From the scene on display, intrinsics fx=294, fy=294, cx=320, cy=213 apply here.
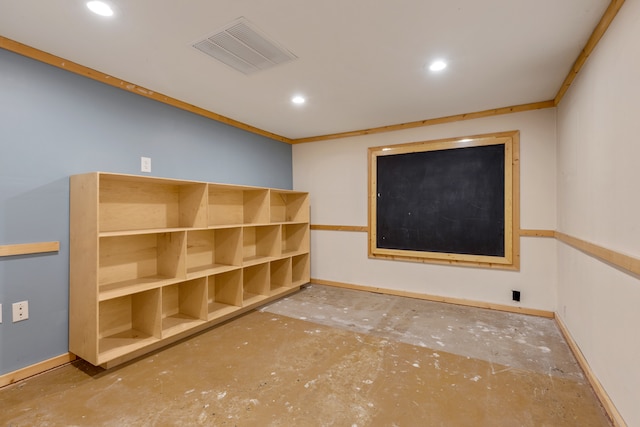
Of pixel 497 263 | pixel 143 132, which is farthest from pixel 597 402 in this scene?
pixel 143 132

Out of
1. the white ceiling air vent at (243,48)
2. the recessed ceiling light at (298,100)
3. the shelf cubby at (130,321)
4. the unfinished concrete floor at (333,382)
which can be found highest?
the recessed ceiling light at (298,100)

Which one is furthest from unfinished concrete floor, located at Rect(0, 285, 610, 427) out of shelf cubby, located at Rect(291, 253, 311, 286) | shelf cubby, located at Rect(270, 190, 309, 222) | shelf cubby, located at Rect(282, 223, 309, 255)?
shelf cubby, located at Rect(270, 190, 309, 222)

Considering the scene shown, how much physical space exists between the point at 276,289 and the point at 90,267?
2223 millimetres

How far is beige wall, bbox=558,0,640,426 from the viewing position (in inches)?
57.2

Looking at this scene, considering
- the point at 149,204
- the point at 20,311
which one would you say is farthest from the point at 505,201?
the point at 20,311

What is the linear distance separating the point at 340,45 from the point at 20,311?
115 inches

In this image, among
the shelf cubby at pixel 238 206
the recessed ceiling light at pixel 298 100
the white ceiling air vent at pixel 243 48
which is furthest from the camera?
the shelf cubby at pixel 238 206

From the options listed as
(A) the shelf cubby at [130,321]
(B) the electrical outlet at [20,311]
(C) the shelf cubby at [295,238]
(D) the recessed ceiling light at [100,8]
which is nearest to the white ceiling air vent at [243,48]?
(D) the recessed ceiling light at [100,8]

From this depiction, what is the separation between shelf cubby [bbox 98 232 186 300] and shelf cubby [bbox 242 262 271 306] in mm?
1109

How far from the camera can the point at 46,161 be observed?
7.18 feet

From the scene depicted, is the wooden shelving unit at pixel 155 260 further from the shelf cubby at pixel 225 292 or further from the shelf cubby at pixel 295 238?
the shelf cubby at pixel 295 238

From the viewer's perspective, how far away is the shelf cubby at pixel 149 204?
2.49 m

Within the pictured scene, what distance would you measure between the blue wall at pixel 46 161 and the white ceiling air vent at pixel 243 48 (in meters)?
1.10

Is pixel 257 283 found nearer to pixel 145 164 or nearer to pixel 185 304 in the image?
pixel 185 304
